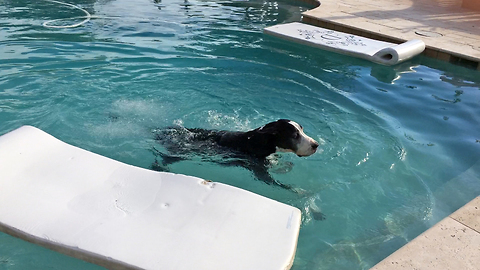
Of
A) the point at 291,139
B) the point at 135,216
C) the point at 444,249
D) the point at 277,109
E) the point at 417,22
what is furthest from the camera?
the point at 417,22

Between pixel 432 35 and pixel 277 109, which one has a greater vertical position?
pixel 432 35

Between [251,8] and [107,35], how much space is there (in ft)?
21.4

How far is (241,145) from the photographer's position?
5445 millimetres

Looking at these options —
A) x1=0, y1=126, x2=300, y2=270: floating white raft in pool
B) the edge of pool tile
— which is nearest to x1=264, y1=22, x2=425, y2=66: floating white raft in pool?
the edge of pool tile

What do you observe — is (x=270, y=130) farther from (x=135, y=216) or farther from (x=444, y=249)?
(x=444, y=249)

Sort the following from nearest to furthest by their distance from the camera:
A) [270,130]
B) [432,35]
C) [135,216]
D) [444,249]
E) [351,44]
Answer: [444,249] → [135,216] → [270,130] → [351,44] → [432,35]

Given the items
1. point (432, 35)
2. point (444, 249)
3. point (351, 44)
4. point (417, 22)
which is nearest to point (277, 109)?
point (351, 44)

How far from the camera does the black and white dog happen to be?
16.8ft

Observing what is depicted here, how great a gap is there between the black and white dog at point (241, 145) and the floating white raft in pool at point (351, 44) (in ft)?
18.7

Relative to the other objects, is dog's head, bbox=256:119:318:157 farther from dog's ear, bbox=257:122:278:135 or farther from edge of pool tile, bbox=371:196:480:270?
edge of pool tile, bbox=371:196:480:270

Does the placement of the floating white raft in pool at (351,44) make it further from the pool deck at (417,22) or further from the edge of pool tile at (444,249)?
the edge of pool tile at (444,249)

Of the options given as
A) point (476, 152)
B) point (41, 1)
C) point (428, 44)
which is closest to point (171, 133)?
point (476, 152)

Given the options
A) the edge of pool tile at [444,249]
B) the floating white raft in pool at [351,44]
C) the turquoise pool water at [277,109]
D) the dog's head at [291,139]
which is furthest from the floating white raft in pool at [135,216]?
the floating white raft in pool at [351,44]

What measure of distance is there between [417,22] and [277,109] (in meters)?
8.25
